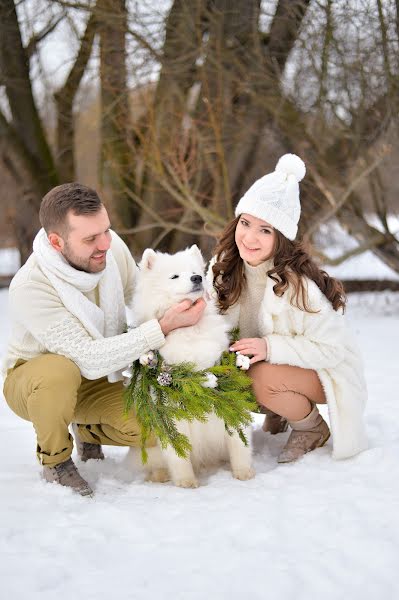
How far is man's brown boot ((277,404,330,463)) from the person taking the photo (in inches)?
125

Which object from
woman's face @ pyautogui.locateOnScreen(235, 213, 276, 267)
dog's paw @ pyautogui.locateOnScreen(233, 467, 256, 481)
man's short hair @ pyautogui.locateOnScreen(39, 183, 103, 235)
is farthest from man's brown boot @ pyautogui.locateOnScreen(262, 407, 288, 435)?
man's short hair @ pyautogui.locateOnScreen(39, 183, 103, 235)

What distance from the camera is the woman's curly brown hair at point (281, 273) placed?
3.09m

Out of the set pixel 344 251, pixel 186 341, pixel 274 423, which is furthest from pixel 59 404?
pixel 344 251

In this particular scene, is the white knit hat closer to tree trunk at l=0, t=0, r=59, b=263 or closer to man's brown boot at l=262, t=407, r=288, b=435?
man's brown boot at l=262, t=407, r=288, b=435

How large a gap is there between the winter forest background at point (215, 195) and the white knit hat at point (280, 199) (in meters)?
1.23

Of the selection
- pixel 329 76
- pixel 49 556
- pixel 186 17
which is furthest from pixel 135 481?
pixel 186 17

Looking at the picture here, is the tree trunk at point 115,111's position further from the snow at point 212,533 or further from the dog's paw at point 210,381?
the snow at point 212,533

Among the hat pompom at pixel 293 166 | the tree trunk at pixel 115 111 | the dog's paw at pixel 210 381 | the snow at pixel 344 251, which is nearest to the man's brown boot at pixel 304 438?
the dog's paw at pixel 210 381

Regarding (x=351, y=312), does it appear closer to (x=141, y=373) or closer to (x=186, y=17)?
(x=186, y=17)

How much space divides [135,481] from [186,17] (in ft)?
17.8

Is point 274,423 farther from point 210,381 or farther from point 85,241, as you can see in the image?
point 85,241

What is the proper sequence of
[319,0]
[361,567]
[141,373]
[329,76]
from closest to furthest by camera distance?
[361,567] → [141,373] → [319,0] → [329,76]

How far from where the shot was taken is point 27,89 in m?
8.70

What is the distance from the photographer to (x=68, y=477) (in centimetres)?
282
